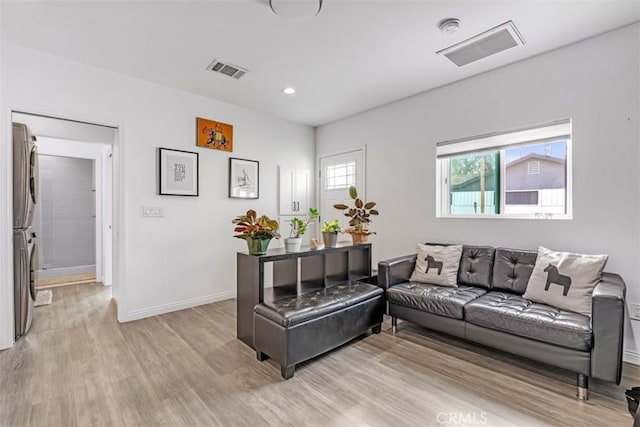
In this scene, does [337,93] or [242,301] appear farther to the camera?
[337,93]

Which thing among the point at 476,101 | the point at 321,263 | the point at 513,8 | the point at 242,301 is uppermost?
the point at 513,8

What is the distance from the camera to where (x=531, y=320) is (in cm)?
206

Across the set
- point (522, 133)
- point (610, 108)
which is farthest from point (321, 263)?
point (610, 108)

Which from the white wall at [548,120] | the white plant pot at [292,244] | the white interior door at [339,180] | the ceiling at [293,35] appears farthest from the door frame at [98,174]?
the white wall at [548,120]

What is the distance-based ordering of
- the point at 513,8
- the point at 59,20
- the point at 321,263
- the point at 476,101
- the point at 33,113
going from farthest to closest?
1. the point at 476,101
2. the point at 321,263
3. the point at 33,113
4. the point at 59,20
5. the point at 513,8

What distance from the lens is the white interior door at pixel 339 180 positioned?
172 inches

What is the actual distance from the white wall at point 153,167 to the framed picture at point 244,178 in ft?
0.29

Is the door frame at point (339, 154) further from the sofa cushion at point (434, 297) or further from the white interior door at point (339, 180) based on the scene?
the sofa cushion at point (434, 297)

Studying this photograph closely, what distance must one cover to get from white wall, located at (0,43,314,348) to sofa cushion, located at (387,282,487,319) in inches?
89.0

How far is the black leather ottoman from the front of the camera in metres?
2.10

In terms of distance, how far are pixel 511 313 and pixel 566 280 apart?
513mm

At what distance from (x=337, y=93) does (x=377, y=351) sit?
288 cm

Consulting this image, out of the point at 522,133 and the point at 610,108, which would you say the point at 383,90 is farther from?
the point at 610,108

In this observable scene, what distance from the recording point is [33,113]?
2.69 meters
